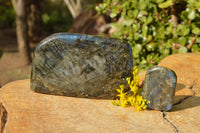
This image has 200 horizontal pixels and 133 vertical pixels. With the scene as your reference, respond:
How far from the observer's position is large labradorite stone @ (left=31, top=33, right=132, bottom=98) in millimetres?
2129

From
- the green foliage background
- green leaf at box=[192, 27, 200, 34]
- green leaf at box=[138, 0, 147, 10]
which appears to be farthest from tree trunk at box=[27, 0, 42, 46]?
green leaf at box=[192, 27, 200, 34]

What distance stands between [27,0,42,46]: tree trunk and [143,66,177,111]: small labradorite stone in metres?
6.70

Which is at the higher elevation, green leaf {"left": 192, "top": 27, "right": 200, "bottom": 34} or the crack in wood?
green leaf {"left": 192, "top": 27, "right": 200, "bottom": 34}

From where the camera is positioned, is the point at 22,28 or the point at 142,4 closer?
the point at 142,4

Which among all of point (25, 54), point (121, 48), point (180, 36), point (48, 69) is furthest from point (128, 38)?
point (25, 54)

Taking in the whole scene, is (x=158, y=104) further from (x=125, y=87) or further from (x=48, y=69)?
(x=48, y=69)

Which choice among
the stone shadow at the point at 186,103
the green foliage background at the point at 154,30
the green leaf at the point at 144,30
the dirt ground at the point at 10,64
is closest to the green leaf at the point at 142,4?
the green foliage background at the point at 154,30

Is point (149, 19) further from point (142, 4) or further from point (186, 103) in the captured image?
point (186, 103)

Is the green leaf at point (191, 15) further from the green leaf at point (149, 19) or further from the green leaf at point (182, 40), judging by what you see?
the green leaf at point (149, 19)

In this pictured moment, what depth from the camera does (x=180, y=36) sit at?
347 cm

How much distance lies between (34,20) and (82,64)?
6.40 meters

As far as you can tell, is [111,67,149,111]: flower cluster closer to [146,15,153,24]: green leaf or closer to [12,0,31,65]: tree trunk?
[146,15,153,24]: green leaf

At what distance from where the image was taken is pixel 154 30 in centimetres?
347

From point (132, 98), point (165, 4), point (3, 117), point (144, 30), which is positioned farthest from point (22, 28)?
point (132, 98)
